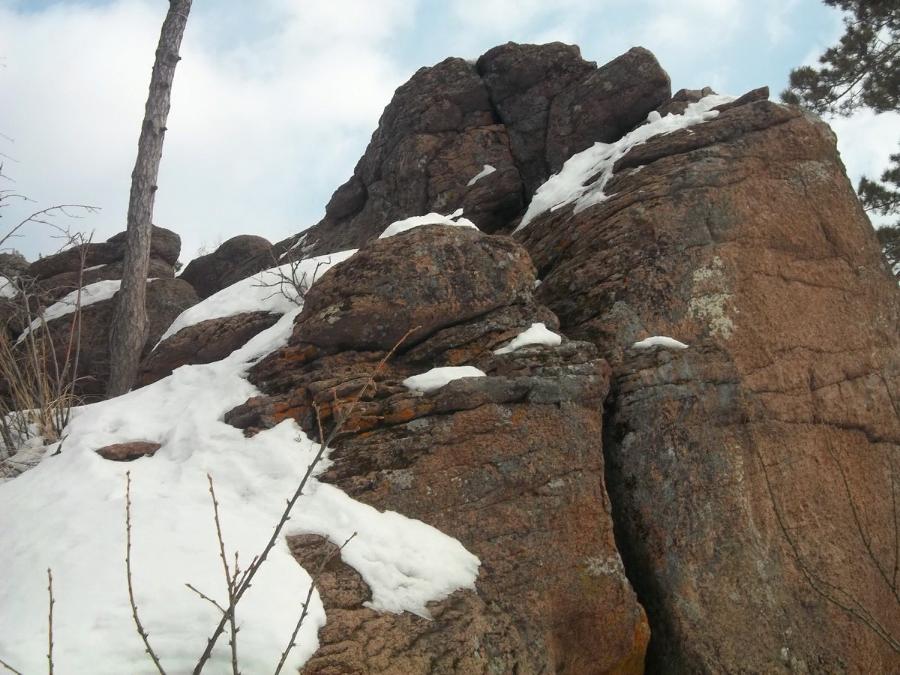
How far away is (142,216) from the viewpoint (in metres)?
9.06

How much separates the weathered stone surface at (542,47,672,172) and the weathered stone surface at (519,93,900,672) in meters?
2.03

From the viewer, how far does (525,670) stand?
3900mm

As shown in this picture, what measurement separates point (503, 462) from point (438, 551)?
2.56 feet

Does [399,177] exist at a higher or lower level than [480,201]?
higher

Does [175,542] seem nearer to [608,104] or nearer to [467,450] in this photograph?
[467,450]

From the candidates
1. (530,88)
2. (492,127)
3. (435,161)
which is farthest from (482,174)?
(530,88)

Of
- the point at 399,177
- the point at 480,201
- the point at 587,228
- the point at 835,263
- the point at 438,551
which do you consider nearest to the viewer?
the point at 438,551

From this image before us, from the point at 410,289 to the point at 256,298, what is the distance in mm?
2501

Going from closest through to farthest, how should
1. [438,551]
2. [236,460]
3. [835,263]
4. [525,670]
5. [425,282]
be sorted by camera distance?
[525,670]
[438,551]
[236,460]
[425,282]
[835,263]

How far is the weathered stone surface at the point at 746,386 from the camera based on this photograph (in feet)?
15.7

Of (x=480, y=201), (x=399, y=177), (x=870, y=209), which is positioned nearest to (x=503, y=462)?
(x=480, y=201)

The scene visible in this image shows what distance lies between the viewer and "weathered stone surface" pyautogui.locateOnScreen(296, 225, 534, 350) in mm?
5680

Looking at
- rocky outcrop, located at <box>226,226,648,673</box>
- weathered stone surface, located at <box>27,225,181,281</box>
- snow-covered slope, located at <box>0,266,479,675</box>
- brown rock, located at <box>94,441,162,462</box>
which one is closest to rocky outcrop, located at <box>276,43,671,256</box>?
weathered stone surface, located at <box>27,225,181,281</box>

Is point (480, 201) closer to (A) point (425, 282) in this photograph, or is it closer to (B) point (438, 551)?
(A) point (425, 282)
